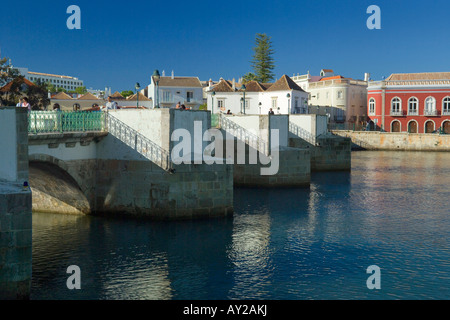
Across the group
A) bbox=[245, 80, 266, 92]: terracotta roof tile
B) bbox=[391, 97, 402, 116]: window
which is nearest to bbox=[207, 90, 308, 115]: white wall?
bbox=[245, 80, 266, 92]: terracotta roof tile

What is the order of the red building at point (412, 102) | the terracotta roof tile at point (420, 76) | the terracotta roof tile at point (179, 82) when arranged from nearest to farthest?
the terracotta roof tile at point (179, 82) → the red building at point (412, 102) → the terracotta roof tile at point (420, 76)

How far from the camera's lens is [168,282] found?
1603cm

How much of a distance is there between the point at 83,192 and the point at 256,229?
8233mm

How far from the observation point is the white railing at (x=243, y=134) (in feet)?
116

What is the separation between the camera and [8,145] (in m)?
15.1

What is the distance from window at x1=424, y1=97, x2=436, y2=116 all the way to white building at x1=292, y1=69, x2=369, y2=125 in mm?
11650

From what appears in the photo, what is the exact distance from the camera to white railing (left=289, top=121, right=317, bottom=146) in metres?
43.8

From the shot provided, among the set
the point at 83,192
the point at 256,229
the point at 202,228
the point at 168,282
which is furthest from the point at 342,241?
the point at 83,192

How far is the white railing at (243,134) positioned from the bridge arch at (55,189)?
1372cm

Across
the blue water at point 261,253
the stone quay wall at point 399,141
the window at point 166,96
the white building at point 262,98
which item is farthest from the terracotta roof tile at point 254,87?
the blue water at point 261,253

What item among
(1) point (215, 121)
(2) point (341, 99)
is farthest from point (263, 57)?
(1) point (215, 121)

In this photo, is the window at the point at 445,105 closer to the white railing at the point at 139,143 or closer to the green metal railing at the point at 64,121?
the white railing at the point at 139,143
